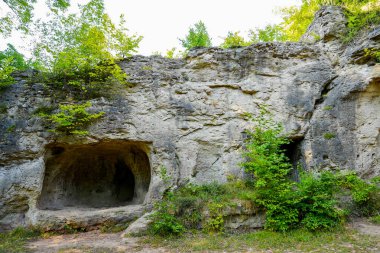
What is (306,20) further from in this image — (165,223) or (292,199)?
(165,223)

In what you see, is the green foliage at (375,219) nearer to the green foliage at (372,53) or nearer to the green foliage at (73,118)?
the green foliage at (372,53)

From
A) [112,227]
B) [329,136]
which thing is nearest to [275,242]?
[112,227]

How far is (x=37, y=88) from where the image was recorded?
8359mm

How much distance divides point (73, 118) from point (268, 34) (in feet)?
35.3

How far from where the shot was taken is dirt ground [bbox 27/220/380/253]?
5.49 m

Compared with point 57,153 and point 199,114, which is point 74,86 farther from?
point 199,114

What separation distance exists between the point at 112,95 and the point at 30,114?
259 centimetres

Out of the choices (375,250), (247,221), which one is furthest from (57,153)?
(375,250)

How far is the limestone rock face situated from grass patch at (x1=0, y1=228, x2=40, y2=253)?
0.32 meters

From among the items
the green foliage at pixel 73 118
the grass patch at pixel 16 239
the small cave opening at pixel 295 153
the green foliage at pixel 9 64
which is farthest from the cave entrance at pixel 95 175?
the small cave opening at pixel 295 153

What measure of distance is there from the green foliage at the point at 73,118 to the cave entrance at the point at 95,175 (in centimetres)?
74

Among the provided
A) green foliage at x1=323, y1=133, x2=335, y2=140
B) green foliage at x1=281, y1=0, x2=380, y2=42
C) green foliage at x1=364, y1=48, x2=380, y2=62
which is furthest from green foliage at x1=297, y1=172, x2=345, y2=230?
green foliage at x1=281, y1=0, x2=380, y2=42

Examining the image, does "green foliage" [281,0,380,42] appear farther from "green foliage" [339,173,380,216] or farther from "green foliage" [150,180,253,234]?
"green foliage" [150,180,253,234]

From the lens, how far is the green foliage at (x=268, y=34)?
1259cm
